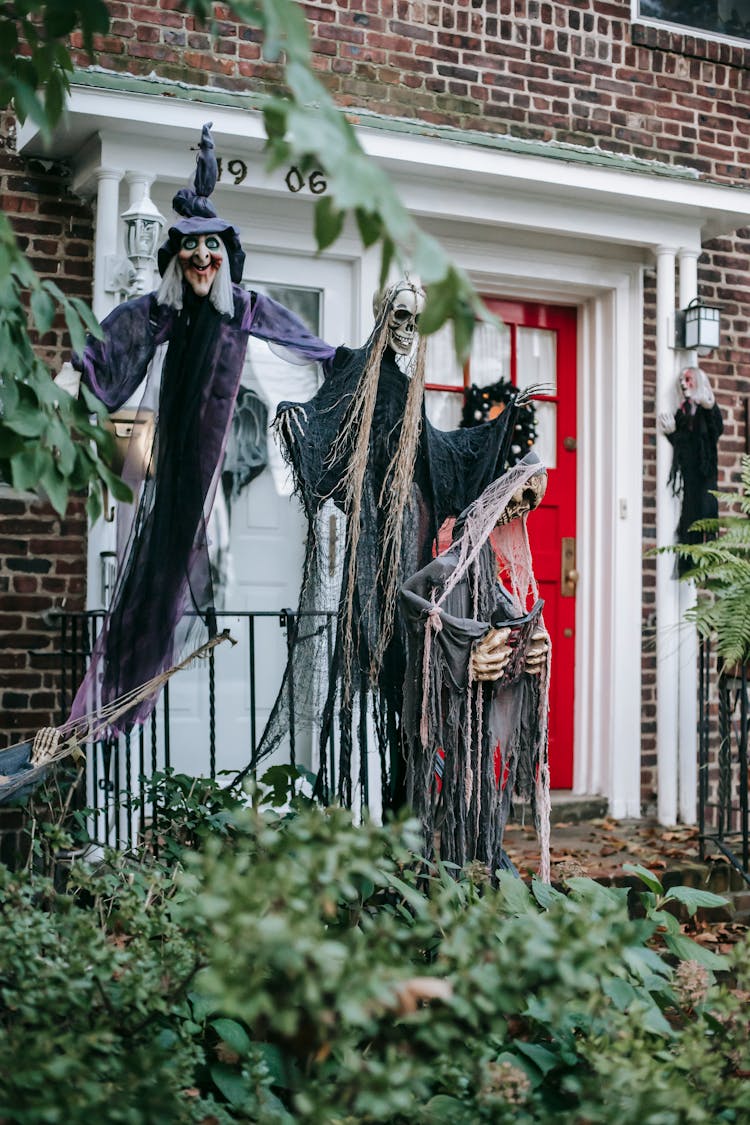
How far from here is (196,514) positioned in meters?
3.99

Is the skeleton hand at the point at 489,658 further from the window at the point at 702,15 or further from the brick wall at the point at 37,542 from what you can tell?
the window at the point at 702,15

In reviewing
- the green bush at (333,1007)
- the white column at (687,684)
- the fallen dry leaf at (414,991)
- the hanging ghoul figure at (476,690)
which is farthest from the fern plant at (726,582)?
the fallen dry leaf at (414,991)

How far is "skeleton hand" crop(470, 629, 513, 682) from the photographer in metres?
3.50

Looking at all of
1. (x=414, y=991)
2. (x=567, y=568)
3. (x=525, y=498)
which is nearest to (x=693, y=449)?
(x=567, y=568)

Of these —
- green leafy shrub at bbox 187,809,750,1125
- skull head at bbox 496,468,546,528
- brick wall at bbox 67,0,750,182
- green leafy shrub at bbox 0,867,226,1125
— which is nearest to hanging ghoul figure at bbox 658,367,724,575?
brick wall at bbox 67,0,750,182

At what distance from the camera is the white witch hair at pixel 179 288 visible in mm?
3889

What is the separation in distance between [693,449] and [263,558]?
218 centimetres

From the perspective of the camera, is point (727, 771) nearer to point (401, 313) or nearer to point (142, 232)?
point (401, 313)

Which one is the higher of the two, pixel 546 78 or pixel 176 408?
pixel 546 78

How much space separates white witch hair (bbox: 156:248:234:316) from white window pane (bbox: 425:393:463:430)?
2.31m

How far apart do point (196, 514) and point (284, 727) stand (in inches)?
28.6

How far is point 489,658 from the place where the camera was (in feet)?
11.5

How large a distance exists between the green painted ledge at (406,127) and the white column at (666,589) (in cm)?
48

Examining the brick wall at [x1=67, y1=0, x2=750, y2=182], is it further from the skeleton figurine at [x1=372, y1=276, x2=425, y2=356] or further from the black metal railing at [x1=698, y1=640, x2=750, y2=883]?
the black metal railing at [x1=698, y1=640, x2=750, y2=883]
